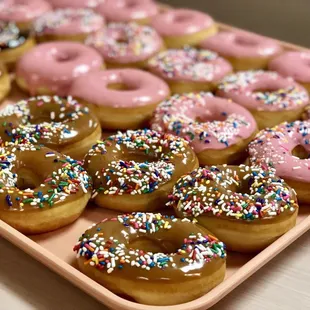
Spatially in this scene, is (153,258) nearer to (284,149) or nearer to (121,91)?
(284,149)

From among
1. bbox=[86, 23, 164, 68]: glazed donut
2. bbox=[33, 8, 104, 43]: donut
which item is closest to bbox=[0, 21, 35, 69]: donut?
bbox=[33, 8, 104, 43]: donut

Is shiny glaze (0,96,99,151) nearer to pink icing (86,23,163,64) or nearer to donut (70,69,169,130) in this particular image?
donut (70,69,169,130)

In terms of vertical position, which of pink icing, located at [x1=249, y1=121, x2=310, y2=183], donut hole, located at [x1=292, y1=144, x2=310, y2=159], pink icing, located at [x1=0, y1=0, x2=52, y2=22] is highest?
pink icing, located at [x1=249, y1=121, x2=310, y2=183]

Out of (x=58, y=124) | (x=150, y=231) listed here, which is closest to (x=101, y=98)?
(x=58, y=124)

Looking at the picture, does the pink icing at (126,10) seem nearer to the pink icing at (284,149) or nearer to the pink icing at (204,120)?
the pink icing at (204,120)

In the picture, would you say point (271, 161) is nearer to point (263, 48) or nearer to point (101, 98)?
point (101, 98)

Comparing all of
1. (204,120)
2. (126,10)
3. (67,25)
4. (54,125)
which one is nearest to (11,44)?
(67,25)

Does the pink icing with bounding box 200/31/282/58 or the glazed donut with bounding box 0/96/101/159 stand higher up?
the pink icing with bounding box 200/31/282/58
